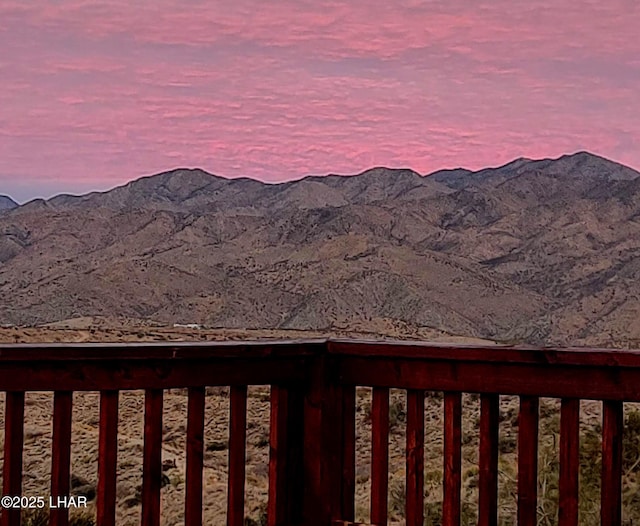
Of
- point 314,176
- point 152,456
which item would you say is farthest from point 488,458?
point 314,176

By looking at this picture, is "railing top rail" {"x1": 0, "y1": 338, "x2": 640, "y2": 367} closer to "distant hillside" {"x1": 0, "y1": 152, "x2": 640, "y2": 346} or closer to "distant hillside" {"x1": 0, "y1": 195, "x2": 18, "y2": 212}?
"distant hillside" {"x1": 0, "y1": 152, "x2": 640, "y2": 346}

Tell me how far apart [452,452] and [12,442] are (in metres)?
1.32

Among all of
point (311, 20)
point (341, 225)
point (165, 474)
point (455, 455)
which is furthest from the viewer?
point (341, 225)

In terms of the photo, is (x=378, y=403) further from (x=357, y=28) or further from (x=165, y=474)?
(x=357, y=28)

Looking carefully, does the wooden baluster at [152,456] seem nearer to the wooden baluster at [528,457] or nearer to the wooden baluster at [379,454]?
the wooden baluster at [379,454]

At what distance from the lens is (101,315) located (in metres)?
29.2

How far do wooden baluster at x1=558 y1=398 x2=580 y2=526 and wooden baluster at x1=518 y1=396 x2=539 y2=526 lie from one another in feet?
0.27

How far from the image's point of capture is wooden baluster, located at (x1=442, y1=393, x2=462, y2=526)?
3.20 meters

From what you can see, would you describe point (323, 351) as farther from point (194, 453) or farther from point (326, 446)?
point (194, 453)

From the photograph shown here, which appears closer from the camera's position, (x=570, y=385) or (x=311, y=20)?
(x=570, y=385)

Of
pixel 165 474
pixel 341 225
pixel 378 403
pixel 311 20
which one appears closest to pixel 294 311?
pixel 341 225

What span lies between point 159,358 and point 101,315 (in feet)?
87.6

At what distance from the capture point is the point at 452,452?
3.19 metres

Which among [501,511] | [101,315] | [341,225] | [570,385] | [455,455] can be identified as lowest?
[501,511]
